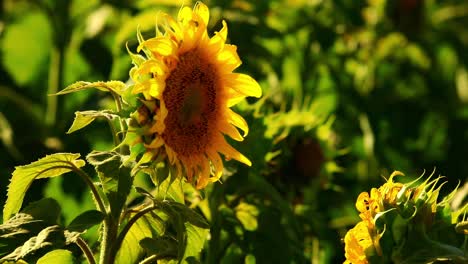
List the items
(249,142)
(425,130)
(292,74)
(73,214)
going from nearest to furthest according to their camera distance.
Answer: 1. (249,142)
2. (73,214)
3. (292,74)
4. (425,130)

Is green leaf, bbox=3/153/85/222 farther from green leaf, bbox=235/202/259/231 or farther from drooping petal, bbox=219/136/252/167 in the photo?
green leaf, bbox=235/202/259/231

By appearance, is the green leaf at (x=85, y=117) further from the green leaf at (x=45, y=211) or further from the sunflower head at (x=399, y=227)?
the sunflower head at (x=399, y=227)

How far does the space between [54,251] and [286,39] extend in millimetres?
1440

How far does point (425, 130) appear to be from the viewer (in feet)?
10.5

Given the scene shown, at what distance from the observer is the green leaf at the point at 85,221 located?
1232mm

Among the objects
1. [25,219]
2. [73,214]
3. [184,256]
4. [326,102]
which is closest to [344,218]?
[326,102]

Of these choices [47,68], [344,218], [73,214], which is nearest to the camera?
[73,214]

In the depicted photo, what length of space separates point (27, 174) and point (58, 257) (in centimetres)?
10

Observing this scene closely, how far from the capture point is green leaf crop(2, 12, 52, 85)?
286 cm

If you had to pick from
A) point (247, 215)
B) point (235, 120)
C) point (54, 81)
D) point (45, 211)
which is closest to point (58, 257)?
point (45, 211)

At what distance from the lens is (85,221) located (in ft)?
4.08

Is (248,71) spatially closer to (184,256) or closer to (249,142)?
(249,142)

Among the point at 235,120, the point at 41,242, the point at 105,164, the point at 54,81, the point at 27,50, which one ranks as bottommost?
the point at 41,242

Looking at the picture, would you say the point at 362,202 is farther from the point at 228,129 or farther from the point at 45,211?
the point at 45,211
